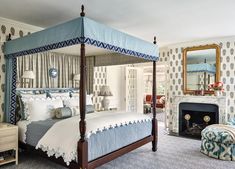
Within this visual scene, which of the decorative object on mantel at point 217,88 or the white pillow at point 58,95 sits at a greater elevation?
the decorative object on mantel at point 217,88

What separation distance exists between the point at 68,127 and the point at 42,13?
6.98ft

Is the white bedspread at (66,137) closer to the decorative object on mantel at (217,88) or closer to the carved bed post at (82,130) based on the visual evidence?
the carved bed post at (82,130)

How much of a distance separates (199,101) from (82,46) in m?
4.20

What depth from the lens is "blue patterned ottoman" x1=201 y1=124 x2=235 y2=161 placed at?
389 cm

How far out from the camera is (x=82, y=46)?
8.77ft

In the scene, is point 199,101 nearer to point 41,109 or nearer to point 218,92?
point 218,92

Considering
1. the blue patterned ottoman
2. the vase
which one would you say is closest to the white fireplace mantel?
the vase

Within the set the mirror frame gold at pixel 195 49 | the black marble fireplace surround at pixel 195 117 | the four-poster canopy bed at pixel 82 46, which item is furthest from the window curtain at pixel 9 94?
the mirror frame gold at pixel 195 49

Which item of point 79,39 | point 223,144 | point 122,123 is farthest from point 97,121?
point 223,144

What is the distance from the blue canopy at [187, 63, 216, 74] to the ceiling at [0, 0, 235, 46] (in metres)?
1.12

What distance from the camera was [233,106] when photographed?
17.5ft

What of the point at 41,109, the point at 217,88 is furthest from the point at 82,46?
the point at 217,88

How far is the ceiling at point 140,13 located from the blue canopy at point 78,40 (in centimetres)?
50

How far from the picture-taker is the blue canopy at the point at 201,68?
5602 millimetres
